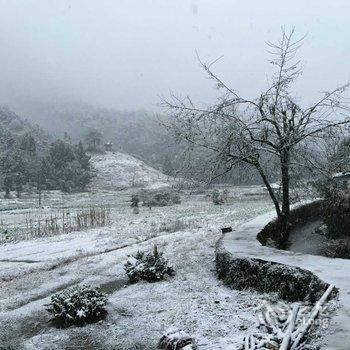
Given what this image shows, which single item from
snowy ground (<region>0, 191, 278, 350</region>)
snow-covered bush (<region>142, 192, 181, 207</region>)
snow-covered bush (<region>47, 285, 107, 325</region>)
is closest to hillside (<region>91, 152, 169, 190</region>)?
snow-covered bush (<region>142, 192, 181, 207</region>)

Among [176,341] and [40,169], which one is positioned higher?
[40,169]

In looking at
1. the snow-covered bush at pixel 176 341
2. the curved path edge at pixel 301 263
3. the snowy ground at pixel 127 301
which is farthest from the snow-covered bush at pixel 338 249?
the snow-covered bush at pixel 176 341

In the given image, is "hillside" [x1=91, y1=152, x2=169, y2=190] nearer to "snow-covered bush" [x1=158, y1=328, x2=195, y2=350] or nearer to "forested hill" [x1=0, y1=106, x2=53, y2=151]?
"forested hill" [x1=0, y1=106, x2=53, y2=151]

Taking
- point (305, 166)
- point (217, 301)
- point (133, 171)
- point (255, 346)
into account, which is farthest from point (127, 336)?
point (133, 171)

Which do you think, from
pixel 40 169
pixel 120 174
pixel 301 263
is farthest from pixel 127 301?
pixel 120 174

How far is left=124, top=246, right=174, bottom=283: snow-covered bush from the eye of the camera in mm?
10336

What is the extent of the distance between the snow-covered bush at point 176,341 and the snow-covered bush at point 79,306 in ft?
6.38

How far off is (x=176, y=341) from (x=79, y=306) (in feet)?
8.15

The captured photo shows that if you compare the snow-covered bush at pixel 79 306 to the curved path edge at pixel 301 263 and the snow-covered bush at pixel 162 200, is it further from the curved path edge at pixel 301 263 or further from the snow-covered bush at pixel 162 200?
the snow-covered bush at pixel 162 200

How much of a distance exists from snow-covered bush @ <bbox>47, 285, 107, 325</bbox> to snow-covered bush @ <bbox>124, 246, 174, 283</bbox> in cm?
207

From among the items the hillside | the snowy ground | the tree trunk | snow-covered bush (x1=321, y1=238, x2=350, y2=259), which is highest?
the hillside

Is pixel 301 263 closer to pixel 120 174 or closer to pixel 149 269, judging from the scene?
pixel 149 269

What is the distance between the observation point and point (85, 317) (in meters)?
7.91

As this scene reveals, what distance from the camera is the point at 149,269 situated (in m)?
10.4
